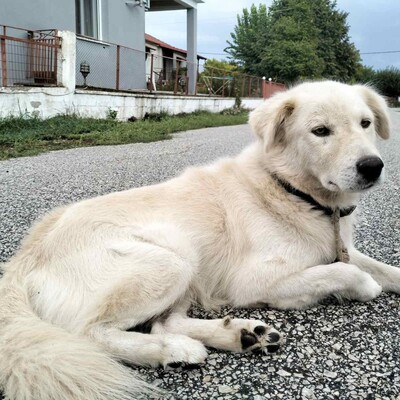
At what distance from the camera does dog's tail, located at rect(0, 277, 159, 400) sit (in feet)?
5.09

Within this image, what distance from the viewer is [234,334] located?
2000mm

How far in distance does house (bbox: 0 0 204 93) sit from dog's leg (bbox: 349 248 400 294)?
966cm

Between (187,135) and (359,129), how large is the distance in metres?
9.74

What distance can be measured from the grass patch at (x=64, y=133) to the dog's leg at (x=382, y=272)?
6602 millimetres

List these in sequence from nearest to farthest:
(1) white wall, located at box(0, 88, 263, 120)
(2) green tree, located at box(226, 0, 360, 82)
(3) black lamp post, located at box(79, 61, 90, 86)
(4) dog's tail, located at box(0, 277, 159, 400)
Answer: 1. (4) dog's tail, located at box(0, 277, 159, 400)
2. (1) white wall, located at box(0, 88, 263, 120)
3. (3) black lamp post, located at box(79, 61, 90, 86)
4. (2) green tree, located at box(226, 0, 360, 82)

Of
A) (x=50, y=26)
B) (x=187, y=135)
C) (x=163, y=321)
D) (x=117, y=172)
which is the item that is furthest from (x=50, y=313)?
(x=50, y=26)

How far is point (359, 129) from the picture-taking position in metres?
2.39

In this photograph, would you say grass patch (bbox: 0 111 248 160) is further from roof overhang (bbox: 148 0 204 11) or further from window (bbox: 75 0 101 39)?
roof overhang (bbox: 148 0 204 11)

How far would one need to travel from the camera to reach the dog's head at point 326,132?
88.4 inches

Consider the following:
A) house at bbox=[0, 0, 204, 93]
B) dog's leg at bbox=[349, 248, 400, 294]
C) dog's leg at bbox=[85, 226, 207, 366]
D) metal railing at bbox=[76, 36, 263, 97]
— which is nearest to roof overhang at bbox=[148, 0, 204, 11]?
metal railing at bbox=[76, 36, 263, 97]

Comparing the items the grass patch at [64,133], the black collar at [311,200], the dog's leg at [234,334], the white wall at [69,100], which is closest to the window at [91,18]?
the white wall at [69,100]

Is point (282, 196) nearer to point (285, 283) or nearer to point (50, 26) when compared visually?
point (285, 283)

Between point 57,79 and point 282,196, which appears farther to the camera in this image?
point 57,79

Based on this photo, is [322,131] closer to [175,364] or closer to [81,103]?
[175,364]
